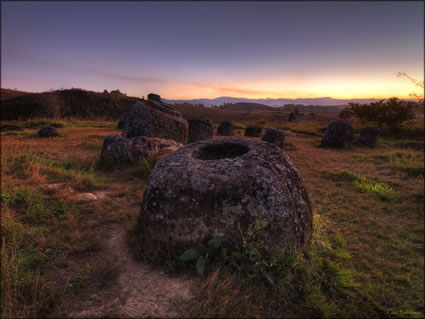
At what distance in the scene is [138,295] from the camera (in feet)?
6.49

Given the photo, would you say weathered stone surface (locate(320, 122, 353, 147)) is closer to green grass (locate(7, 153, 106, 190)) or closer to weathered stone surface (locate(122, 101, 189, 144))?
weathered stone surface (locate(122, 101, 189, 144))

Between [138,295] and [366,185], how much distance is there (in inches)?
259

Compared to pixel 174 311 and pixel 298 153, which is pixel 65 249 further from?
pixel 298 153

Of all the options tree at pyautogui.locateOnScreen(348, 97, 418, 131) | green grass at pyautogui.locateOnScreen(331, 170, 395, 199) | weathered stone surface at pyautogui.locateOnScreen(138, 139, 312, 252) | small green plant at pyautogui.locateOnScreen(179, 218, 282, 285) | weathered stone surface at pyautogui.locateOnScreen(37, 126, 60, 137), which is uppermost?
tree at pyautogui.locateOnScreen(348, 97, 418, 131)

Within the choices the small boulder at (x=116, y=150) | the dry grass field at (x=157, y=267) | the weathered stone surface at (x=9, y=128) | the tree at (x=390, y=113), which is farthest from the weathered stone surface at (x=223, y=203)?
the tree at (x=390, y=113)

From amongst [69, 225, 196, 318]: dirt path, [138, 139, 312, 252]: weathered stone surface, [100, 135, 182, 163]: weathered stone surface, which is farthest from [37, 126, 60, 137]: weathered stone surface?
[69, 225, 196, 318]: dirt path

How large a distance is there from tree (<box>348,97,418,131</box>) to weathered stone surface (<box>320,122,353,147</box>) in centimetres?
896

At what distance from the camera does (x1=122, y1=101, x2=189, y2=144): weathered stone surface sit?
364 inches

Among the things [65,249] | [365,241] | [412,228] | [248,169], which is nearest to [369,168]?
[412,228]

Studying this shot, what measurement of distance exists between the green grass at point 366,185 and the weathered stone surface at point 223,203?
4.30 metres

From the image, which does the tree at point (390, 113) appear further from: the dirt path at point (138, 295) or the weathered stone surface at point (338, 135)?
the dirt path at point (138, 295)

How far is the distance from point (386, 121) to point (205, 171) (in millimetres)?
22842

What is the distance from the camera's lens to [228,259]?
2.32 meters

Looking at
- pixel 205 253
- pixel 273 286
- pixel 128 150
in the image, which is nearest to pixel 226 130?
pixel 128 150
